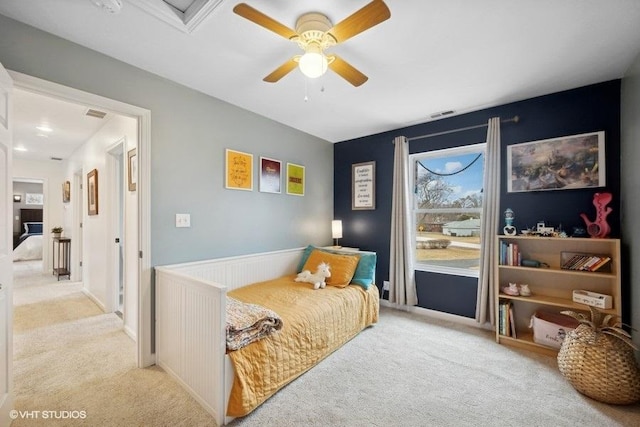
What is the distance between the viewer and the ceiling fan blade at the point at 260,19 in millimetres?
1224

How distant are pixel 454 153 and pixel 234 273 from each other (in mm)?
2906

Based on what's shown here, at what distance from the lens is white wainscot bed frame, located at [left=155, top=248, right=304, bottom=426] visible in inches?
61.4

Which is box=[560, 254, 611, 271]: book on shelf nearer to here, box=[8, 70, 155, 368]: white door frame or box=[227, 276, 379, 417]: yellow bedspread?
box=[227, 276, 379, 417]: yellow bedspread

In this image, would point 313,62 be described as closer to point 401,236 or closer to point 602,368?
point 401,236

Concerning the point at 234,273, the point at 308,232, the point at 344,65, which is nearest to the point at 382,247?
the point at 308,232

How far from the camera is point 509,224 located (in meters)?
2.62

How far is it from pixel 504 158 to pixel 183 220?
3.27 m

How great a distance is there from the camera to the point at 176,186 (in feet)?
7.55

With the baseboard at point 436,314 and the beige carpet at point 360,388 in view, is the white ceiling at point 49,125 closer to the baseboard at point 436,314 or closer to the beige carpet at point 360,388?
the beige carpet at point 360,388

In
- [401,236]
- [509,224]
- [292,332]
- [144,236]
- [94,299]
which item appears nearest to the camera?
[292,332]

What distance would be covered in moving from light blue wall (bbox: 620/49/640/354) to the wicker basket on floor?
1.13ft

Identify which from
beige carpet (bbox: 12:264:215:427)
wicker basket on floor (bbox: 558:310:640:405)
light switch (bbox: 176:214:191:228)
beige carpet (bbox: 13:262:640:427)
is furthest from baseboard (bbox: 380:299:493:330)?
light switch (bbox: 176:214:191:228)

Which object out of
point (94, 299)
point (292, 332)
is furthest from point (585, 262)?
point (94, 299)

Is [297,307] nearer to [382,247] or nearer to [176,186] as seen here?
[176,186]
